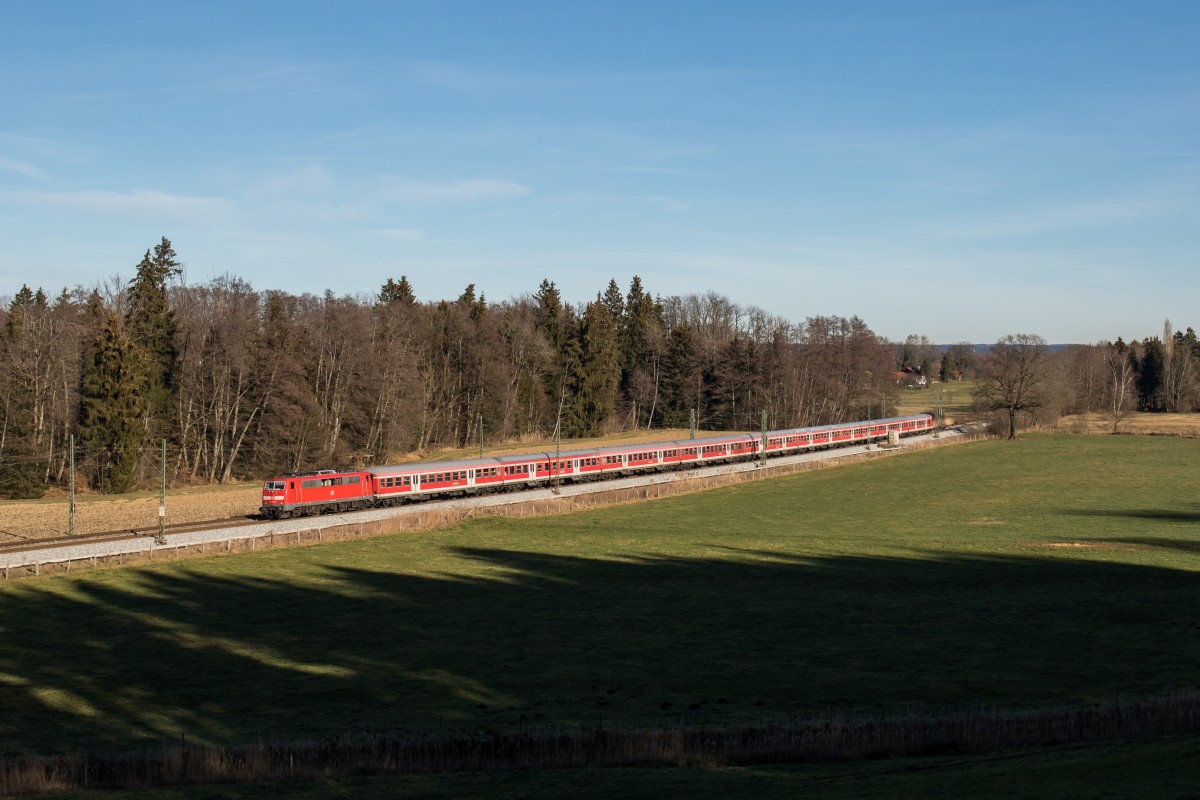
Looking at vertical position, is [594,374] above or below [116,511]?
above

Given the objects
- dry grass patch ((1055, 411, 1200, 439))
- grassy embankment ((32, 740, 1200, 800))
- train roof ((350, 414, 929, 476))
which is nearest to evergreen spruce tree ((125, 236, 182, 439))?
train roof ((350, 414, 929, 476))

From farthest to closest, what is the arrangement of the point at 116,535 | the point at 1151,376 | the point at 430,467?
the point at 1151,376, the point at 430,467, the point at 116,535

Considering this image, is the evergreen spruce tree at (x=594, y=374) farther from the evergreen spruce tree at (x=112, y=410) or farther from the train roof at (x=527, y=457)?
the evergreen spruce tree at (x=112, y=410)

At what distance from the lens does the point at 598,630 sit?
33.0 meters

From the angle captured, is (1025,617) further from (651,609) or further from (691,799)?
(691,799)

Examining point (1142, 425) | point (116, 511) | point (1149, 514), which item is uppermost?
point (1142, 425)

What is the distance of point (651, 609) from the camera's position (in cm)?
3625

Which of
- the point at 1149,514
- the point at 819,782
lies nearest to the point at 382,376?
the point at 1149,514

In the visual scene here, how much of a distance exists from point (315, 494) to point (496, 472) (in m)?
15.0

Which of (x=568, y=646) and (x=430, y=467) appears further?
(x=430, y=467)

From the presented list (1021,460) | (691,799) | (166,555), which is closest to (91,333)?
(166,555)

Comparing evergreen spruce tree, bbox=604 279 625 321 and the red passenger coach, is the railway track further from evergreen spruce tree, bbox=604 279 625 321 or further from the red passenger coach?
evergreen spruce tree, bbox=604 279 625 321

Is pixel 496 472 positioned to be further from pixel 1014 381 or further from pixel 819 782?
pixel 1014 381

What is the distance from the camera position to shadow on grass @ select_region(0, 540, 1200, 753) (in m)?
24.6
